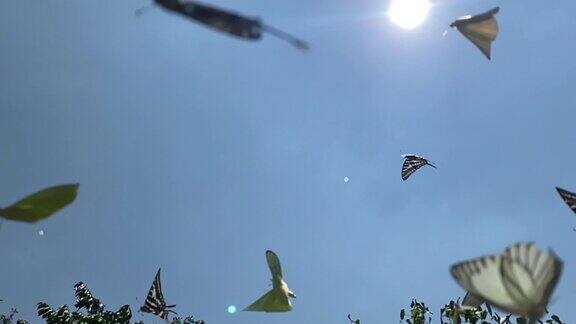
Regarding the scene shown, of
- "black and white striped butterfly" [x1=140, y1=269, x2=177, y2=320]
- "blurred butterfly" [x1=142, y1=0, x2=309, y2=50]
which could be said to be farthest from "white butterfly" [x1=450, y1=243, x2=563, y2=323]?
"black and white striped butterfly" [x1=140, y1=269, x2=177, y2=320]

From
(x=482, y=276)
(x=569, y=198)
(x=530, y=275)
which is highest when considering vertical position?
(x=569, y=198)

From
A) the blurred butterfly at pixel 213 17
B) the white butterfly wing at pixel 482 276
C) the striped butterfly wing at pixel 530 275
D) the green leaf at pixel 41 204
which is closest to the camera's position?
the blurred butterfly at pixel 213 17

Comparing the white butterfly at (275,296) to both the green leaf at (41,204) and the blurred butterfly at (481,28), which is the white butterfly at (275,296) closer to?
the blurred butterfly at (481,28)

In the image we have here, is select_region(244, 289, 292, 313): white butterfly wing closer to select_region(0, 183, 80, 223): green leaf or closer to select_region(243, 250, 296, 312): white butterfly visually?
select_region(243, 250, 296, 312): white butterfly

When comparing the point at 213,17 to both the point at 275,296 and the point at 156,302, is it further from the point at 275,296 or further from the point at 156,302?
the point at 156,302

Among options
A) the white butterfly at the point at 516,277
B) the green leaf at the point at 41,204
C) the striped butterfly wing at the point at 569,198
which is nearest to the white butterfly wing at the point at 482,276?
the white butterfly at the point at 516,277

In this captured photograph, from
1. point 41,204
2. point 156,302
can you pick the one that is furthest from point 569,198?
point 156,302
